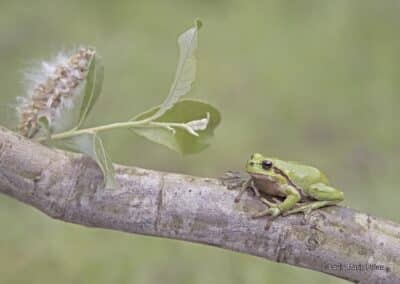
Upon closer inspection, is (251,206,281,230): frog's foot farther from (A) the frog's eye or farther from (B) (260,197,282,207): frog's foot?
(A) the frog's eye

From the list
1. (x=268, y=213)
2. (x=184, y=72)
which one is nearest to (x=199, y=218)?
(x=268, y=213)

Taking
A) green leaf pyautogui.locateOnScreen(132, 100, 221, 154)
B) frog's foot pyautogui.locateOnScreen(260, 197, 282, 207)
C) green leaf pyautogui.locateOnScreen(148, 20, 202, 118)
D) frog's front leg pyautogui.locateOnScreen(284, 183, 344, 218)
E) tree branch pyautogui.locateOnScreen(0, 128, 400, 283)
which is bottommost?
tree branch pyautogui.locateOnScreen(0, 128, 400, 283)

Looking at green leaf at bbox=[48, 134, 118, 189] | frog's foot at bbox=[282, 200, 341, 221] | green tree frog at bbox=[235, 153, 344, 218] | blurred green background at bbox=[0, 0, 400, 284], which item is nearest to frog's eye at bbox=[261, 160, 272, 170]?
green tree frog at bbox=[235, 153, 344, 218]

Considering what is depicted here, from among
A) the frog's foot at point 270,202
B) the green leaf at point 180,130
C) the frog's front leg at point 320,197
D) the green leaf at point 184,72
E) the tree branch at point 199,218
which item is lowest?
the tree branch at point 199,218

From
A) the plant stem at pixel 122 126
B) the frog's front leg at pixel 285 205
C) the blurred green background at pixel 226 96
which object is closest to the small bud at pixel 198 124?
the plant stem at pixel 122 126

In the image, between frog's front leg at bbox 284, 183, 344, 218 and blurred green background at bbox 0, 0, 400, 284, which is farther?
blurred green background at bbox 0, 0, 400, 284

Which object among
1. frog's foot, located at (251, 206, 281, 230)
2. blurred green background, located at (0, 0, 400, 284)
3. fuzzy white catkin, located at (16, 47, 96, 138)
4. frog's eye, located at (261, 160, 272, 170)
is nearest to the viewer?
frog's foot, located at (251, 206, 281, 230)

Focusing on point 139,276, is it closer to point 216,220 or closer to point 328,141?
point 328,141

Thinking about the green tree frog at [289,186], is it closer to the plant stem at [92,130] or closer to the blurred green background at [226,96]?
the plant stem at [92,130]
